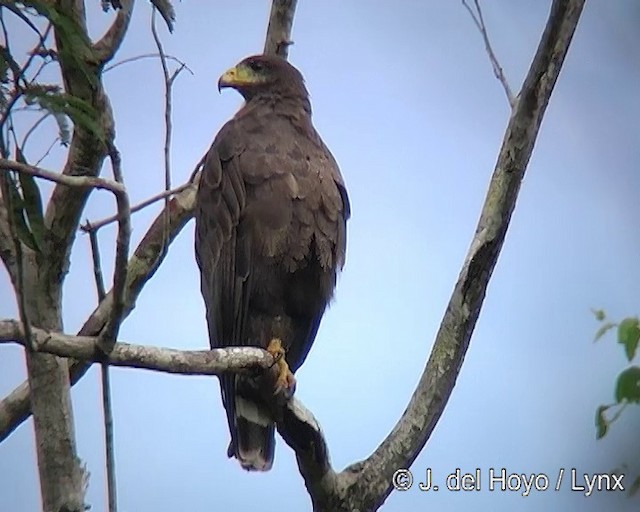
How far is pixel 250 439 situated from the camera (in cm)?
319

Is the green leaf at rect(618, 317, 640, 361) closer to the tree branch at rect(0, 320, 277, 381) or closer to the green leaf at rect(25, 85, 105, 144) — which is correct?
the tree branch at rect(0, 320, 277, 381)

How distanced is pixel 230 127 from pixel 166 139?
1.95 feet

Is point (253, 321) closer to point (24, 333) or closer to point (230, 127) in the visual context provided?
point (230, 127)

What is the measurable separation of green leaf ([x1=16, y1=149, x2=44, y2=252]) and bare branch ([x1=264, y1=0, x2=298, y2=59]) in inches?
70.8

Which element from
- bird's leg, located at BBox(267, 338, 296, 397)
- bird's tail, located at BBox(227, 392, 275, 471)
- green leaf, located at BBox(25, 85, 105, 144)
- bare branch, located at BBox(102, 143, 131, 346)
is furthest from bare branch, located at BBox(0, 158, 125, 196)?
bird's tail, located at BBox(227, 392, 275, 471)

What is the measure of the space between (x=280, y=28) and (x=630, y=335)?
251 cm

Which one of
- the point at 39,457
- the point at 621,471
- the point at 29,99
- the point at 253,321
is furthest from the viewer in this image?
the point at 253,321

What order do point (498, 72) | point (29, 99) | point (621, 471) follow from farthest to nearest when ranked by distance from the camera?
point (498, 72) < point (29, 99) < point (621, 471)

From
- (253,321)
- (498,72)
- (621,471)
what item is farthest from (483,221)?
(621,471)

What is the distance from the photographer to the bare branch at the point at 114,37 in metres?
3.03

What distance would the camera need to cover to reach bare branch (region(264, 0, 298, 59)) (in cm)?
389

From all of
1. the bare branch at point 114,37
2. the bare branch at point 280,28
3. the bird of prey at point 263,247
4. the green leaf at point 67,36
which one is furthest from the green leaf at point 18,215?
the bare branch at point 280,28

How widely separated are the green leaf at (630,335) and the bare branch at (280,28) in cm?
237

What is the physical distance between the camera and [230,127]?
3.45 metres
